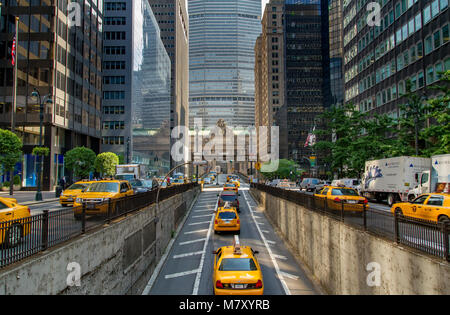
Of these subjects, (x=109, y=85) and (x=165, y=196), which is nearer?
(x=165, y=196)

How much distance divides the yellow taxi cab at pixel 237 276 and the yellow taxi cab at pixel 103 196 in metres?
4.86

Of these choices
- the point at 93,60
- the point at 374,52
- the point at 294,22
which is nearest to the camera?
the point at 374,52

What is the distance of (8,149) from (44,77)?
2067cm

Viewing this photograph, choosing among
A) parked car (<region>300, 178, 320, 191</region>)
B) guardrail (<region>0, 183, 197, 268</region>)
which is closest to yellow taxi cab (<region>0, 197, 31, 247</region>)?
guardrail (<region>0, 183, 197, 268</region>)

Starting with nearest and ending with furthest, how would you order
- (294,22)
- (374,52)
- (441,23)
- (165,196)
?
1. (165,196)
2. (441,23)
3. (374,52)
4. (294,22)

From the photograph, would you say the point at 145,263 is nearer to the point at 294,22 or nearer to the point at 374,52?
the point at 374,52

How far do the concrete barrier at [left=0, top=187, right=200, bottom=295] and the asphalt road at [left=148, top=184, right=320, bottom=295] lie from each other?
1.18 metres

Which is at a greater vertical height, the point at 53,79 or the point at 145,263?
the point at 53,79

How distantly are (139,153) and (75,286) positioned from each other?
8253cm

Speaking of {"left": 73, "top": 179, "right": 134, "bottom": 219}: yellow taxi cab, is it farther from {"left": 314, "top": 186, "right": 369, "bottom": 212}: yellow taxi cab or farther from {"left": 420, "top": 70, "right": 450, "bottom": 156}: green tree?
{"left": 420, "top": 70, "right": 450, "bottom": 156}: green tree

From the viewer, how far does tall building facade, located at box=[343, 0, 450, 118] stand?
36.9m

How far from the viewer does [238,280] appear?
11594 millimetres

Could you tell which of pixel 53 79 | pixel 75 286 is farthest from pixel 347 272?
pixel 53 79

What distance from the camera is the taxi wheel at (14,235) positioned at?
7246mm
